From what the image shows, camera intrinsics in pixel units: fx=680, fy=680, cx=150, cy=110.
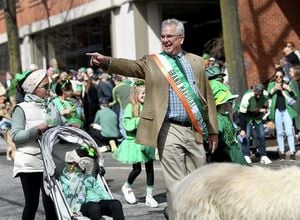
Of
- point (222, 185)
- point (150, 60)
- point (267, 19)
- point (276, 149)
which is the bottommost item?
point (276, 149)

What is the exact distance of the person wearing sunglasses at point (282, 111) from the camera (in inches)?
555

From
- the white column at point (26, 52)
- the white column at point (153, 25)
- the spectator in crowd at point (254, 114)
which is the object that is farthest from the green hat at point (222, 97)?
the white column at point (26, 52)

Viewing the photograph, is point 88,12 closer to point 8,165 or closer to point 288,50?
point 288,50

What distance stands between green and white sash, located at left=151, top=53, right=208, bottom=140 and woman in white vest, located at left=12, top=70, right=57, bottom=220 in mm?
1205

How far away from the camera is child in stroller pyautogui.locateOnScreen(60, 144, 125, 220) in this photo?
6.27m

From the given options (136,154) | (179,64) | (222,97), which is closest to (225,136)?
(222,97)

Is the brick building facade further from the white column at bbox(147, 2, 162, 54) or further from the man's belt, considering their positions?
the man's belt

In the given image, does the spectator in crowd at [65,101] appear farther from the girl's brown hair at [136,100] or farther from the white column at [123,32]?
the white column at [123,32]

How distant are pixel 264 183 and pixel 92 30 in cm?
2265

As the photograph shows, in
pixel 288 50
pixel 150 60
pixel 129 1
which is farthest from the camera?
pixel 129 1

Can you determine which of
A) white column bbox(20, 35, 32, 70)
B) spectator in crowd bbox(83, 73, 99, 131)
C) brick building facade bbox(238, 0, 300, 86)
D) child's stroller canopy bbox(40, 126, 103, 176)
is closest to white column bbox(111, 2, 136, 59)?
brick building facade bbox(238, 0, 300, 86)

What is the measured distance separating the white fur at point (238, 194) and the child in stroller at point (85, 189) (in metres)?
1.24

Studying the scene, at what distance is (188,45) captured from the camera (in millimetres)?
23938

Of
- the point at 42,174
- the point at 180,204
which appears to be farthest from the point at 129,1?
the point at 180,204
